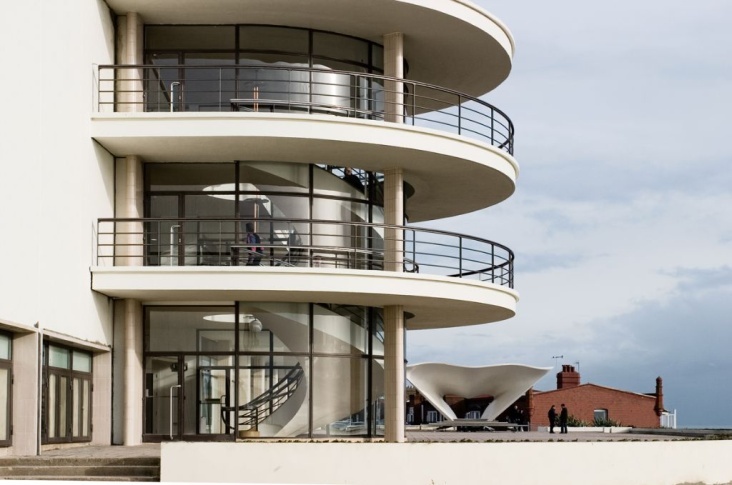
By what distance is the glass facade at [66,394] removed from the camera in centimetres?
2438

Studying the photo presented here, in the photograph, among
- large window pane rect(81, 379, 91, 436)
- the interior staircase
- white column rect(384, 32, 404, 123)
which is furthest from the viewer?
white column rect(384, 32, 404, 123)

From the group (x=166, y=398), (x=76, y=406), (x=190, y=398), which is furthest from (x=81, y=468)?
(x=190, y=398)

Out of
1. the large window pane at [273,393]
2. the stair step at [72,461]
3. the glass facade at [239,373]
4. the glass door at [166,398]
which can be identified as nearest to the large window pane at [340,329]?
the glass facade at [239,373]

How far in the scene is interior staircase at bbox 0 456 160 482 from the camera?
2169 centimetres

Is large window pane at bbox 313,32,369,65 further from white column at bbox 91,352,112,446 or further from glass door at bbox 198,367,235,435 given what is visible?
white column at bbox 91,352,112,446

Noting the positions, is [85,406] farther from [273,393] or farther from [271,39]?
[271,39]

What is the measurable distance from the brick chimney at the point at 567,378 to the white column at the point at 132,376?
35470 mm

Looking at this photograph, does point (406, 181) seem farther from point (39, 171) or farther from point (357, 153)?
point (39, 171)

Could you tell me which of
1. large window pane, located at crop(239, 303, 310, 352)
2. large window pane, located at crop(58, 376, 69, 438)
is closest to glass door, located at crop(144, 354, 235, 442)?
large window pane, located at crop(239, 303, 310, 352)

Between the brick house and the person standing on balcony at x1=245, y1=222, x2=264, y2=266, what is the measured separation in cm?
3252

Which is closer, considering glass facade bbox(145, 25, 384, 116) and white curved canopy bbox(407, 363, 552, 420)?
glass facade bbox(145, 25, 384, 116)

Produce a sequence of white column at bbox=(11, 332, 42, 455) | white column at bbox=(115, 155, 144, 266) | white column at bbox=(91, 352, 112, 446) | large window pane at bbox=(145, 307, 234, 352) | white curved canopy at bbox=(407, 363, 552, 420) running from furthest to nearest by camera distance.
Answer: white curved canopy at bbox=(407, 363, 552, 420) < large window pane at bbox=(145, 307, 234, 352) < white column at bbox=(115, 155, 144, 266) < white column at bbox=(91, 352, 112, 446) < white column at bbox=(11, 332, 42, 455)

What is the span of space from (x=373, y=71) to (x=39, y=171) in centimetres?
954

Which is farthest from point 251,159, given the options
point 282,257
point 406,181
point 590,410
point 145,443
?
point 590,410
